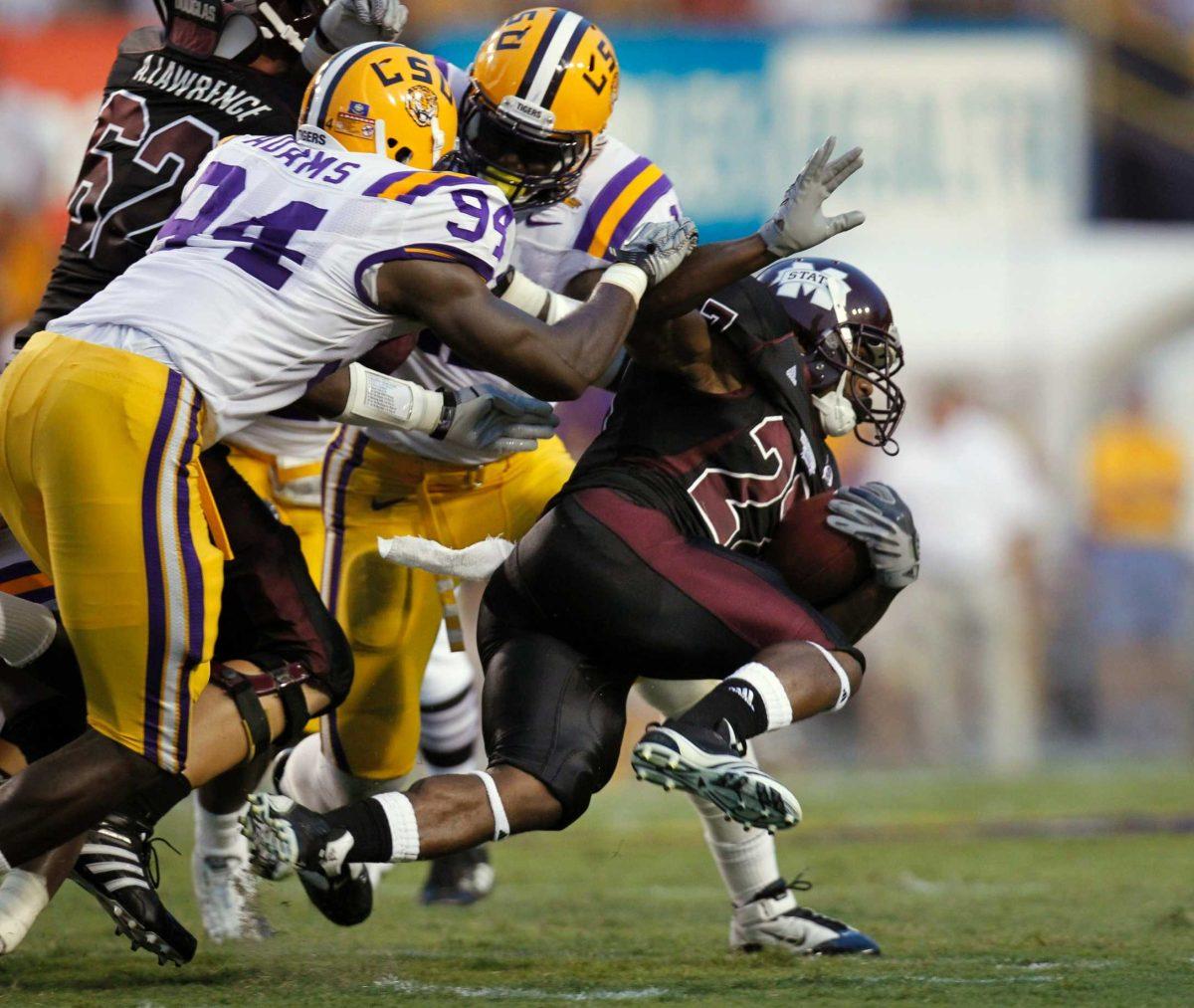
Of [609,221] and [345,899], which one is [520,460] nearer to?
[609,221]

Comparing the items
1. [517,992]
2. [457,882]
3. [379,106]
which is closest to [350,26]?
[379,106]

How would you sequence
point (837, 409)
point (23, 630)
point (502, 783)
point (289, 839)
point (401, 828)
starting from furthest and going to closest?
point (837, 409), point (23, 630), point (502, 783), point (401, 828), point (289, 839)

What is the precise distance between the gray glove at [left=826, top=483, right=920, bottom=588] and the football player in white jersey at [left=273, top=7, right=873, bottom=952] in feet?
1.76

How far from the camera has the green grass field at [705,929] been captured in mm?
3506

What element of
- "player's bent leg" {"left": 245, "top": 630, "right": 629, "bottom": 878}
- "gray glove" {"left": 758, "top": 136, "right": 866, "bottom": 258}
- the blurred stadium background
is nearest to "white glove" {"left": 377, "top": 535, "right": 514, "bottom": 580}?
"player's bent leg" {"left": 245, "top": 630, "right": 629, "bottom": 878}

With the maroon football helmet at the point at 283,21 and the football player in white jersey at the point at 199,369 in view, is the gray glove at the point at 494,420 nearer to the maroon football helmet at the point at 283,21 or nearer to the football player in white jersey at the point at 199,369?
the football player in white jersey at the point at 199,369

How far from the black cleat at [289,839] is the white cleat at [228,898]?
115cm

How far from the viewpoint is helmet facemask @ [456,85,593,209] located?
13.2 ft

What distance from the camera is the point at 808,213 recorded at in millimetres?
3693

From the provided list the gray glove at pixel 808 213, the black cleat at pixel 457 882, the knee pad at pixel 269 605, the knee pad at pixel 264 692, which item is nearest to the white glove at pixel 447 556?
the knee pad at pixel 269 605

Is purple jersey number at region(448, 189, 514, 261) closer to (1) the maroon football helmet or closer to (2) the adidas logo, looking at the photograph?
(2) the adidas logo

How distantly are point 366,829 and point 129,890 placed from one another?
2.01ft

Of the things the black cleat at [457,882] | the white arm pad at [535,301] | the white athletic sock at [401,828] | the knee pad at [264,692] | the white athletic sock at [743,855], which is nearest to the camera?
the white athletic sock at [401,828]

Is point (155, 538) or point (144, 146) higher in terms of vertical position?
point (144, 146)
